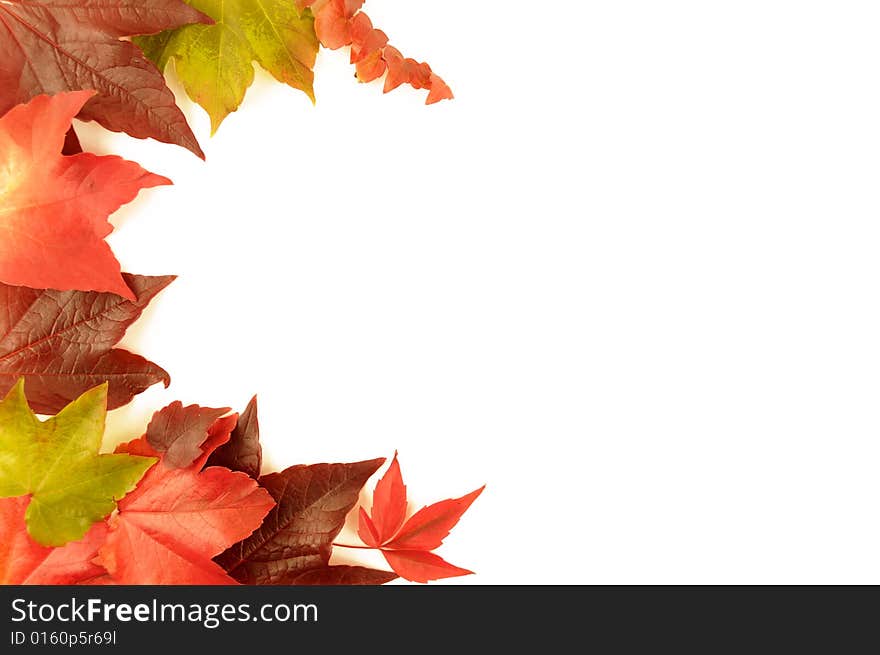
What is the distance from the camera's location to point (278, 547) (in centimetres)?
78

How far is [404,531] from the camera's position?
79 cm

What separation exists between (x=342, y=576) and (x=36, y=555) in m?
0.27

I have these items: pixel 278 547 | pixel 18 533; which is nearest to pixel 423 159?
pixel 278 547

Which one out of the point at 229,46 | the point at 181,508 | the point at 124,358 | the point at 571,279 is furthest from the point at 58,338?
the point at 571,279

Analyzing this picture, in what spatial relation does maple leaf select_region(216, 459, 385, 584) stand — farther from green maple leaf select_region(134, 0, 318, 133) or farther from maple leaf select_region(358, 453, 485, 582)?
green maple leaf select_region(134, 0, 318, 133)

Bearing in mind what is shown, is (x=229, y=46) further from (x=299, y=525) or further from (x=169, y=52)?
(x=299, y=525)

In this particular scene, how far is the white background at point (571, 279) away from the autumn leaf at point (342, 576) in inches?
1.1

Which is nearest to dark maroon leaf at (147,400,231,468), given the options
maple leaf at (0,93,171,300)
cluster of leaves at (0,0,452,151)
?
maple leaf at (0,93,171,300)

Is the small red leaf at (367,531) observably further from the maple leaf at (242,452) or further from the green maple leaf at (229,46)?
the green maple leaf at (229,46)

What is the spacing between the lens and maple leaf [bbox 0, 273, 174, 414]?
759 mm

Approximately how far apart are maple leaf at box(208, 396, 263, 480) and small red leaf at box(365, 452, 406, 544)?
0.12 m

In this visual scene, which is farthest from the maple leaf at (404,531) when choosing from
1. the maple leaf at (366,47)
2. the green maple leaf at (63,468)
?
the maple leaf at (366,47)

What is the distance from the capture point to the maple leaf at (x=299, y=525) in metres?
0.77

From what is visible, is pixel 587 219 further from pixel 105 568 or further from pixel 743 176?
pixel 105 568
